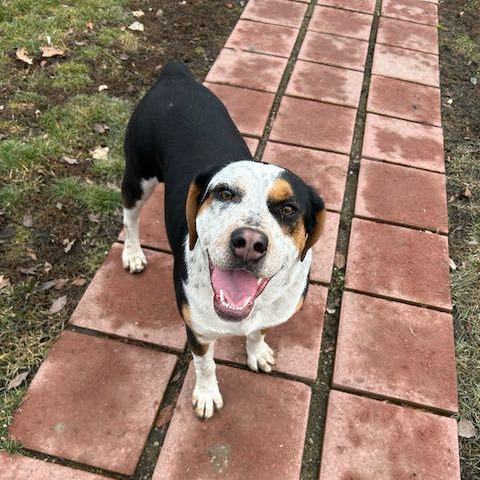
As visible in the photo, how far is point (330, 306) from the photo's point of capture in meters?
3.67

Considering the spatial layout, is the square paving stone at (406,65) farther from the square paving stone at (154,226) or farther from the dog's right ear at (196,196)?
the dog's right ear at (196,196)

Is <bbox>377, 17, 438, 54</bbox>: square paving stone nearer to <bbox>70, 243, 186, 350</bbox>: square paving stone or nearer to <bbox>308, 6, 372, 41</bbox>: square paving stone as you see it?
<bbox>308, 6, 372, 41</bbox>: square paving stone

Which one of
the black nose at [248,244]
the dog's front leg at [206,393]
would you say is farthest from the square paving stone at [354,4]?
the black nose at [248,244]

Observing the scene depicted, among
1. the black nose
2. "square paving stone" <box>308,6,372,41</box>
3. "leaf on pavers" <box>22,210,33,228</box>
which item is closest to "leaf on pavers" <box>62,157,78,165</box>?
"leaf on pavers" <box>22,210,33,228</box>

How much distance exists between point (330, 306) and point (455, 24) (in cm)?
536

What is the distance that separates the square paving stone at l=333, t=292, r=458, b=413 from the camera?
127 inches

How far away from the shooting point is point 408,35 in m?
6.76

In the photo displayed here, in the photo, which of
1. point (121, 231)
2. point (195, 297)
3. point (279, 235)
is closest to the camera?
point (279, 235)

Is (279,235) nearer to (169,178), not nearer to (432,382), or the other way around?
(169,178)

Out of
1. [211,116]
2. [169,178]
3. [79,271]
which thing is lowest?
[79,271]

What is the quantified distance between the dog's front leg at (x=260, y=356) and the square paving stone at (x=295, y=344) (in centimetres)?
6

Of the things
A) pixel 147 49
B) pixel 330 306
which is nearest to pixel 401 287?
pixel 330 306

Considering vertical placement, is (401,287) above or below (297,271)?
below

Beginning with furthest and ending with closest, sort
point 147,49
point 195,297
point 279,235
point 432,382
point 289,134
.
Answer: point 147,49 → point 289,134 → point 432,382 → point 195,297 → point 279,235
